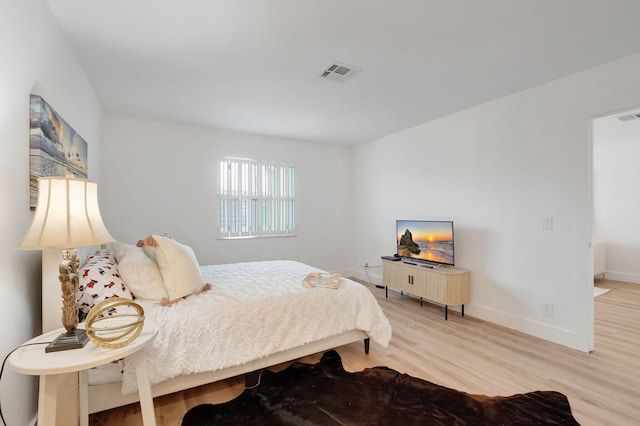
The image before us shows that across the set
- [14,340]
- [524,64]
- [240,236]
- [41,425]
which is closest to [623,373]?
[524,64]

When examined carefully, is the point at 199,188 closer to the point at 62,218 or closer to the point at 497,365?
the point at 62,218

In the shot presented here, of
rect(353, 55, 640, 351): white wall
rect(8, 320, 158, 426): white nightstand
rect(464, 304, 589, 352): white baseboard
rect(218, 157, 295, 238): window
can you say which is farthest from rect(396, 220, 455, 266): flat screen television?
rect(8, 320, 158, 426): white nightstand

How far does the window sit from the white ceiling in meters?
1.31

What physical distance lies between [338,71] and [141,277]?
91.6 inches

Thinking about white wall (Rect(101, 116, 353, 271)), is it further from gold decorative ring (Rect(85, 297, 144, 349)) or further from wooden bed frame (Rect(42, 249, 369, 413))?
gold decorative ring (Rect(85, 297, 144, 349))

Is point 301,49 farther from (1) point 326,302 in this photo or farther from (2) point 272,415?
(2) point 272,415

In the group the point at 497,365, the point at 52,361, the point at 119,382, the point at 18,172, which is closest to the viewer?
the point at 52,361

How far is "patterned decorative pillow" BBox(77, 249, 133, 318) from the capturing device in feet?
5.80

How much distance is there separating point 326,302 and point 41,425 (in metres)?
1.71

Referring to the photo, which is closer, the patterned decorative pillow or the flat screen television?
the patterned decorative pillow

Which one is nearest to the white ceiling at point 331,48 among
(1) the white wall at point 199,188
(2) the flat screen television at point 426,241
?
(1) the white wall at point 199,188

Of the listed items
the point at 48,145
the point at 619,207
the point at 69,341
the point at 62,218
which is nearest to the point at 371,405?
the point at 69,341

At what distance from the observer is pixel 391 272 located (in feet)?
13.6

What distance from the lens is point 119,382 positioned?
175 cm
